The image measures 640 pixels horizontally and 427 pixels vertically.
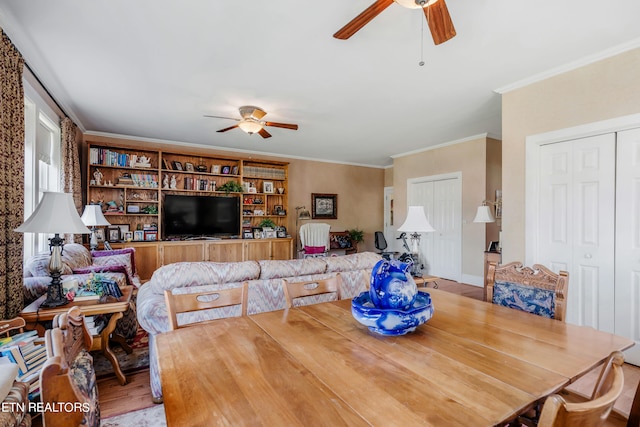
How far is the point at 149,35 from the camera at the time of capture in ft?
7.91

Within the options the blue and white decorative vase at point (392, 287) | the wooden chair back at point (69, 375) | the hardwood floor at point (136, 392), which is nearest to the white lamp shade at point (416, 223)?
the hardwood floor at point (136, 392)

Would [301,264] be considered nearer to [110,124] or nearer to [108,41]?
[108,41]

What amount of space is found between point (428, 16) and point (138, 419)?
9.63 feet

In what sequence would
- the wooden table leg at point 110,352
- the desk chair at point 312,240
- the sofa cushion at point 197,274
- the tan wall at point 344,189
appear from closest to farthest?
the sofa cushion at point 197,274 → the wooden table leg at point 110,352 → the desk chair at point 312,240 → the tan wall at point 344,189

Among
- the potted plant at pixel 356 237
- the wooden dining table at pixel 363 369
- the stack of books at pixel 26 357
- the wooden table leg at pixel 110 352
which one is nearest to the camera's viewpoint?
the wooden dining table at pixel 363 369

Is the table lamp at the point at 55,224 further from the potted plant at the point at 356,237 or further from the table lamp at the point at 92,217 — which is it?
the potted plant at the point at 356,237

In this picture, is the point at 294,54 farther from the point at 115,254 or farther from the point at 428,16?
the point at 115,254

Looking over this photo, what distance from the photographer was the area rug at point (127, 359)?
8.07ft

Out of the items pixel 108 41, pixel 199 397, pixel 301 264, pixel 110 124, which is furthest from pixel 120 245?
pixel 199 397

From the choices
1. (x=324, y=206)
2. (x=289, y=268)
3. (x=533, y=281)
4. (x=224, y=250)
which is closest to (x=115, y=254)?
(x=224, y=250)

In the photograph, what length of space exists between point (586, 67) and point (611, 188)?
1107 millimetres

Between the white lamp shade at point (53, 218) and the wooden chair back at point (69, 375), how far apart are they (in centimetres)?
146

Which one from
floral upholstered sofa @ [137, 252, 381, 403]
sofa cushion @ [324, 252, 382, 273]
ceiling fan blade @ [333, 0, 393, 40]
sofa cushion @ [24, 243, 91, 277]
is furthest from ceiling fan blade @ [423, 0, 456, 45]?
sofa cushion @ [24, 243, 91, 277]

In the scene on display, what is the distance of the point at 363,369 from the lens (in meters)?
A: 0.97
